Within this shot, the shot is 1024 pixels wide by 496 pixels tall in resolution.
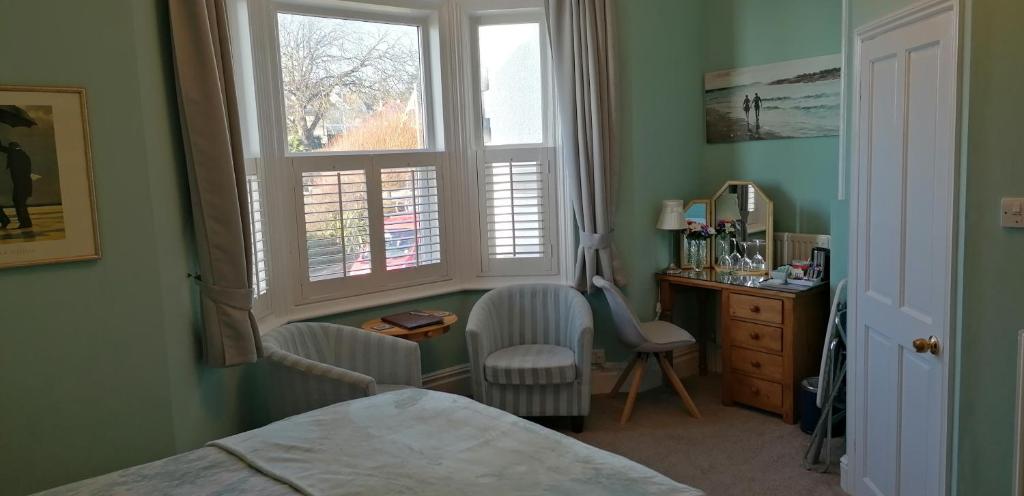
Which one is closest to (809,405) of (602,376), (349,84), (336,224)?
(602,376)

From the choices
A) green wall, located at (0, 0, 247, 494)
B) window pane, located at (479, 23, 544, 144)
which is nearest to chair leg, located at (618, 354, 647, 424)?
window pane, located at (479, 23, 544, 144)

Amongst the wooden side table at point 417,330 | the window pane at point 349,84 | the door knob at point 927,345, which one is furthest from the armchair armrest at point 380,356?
the door knob at point 927,345

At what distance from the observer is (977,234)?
7.18ft

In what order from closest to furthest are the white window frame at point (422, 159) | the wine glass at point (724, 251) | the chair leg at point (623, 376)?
the white window frame at point (422, 159) → the chair leg at point (623, 376) → the wine glass at point (724, 251)

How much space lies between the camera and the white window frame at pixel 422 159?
146 inches

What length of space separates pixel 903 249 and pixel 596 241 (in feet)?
6.36

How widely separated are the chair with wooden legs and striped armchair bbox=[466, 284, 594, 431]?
0.18 m

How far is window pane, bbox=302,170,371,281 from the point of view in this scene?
393 centimetres

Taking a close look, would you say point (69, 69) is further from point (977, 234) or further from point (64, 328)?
point (977, 234)

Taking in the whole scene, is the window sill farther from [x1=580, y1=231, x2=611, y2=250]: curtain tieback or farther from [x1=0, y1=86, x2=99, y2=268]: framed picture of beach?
[x1=0, y1=86, x2=99, y2=268]: framed picture of beach

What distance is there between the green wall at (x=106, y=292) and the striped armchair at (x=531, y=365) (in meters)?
1.57

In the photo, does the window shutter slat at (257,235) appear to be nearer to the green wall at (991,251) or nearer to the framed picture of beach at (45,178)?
the framed picture of beach at (45,178)

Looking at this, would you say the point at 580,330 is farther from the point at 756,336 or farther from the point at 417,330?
the point at 756,336

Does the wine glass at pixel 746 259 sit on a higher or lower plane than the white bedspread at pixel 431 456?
higher
